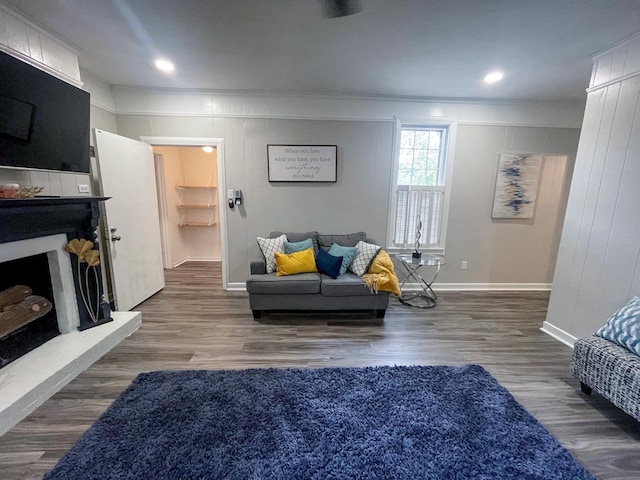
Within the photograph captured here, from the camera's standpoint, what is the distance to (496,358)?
2322 millimetres

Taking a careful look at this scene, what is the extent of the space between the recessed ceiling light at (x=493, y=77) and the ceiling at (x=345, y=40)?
0.29 feet

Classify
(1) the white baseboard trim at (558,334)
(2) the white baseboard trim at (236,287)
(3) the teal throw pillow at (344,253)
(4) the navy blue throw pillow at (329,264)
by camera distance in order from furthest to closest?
(2) the white baseboard trim at (236,287)
(3) the teal throw pillow at (344,253)
(4) the navy blue throw pillow at (329,264)
(1) the white baseboard trim at (558,334)

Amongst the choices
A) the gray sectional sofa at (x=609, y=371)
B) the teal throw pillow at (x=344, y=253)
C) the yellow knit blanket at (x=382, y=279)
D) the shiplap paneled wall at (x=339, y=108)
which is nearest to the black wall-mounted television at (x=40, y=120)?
the shiplap paneled wall at (x=339, y=108)

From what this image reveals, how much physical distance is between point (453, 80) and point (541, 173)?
6.38ft

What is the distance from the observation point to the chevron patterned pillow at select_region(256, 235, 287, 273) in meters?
3.23

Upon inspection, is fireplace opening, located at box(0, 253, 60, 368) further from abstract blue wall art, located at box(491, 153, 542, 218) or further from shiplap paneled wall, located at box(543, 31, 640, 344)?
abstract blue wall art, located at box(491, 153, 542, 218)

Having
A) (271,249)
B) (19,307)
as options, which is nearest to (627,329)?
(271,249)

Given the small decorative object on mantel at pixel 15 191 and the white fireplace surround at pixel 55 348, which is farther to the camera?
the small decorative object on mantel at pixel 15 191

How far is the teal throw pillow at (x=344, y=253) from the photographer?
3.17 m

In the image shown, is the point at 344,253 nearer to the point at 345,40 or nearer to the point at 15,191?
the point at 345,40

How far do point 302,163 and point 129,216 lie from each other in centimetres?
216

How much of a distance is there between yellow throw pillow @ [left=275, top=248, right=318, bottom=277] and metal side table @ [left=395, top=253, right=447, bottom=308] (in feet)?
3.66

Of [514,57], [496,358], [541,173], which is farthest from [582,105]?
[496,358]

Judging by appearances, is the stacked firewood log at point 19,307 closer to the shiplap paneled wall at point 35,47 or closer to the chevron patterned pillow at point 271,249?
the shiplap paneled wall at point 35,47
